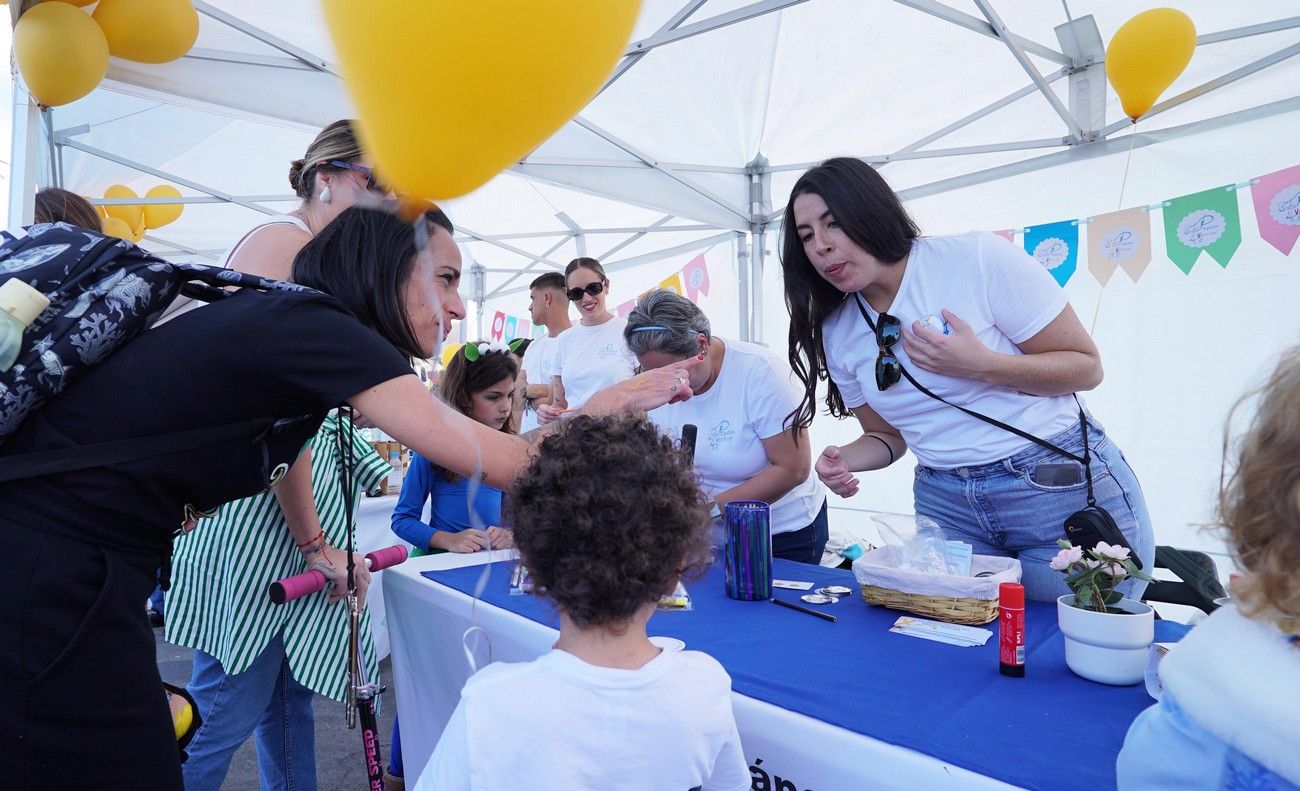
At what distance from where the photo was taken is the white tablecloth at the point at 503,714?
3.05 ft

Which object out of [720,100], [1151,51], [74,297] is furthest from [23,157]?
[1151,51]

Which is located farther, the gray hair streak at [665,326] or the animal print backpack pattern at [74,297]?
the gray hair streak at [665,326]

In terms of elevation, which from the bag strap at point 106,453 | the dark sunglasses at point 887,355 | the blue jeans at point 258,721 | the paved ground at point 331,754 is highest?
the dark sunglasses at point 887,355

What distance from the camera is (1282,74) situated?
3.24m

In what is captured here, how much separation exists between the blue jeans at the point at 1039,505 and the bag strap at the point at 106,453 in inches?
53.4

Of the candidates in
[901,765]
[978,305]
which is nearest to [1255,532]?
[901,765]

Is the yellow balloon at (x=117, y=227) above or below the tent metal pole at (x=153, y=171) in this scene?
below

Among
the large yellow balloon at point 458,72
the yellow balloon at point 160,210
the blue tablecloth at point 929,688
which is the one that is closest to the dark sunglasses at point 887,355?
the blue tablecloth at point 929,688

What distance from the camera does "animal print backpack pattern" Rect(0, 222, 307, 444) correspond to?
0.89 m

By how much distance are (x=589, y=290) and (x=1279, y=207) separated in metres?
3.18

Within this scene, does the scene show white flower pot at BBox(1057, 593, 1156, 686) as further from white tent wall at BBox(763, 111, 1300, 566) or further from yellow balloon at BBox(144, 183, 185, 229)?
yellow balloon at BBox(144, 183, 185, 229)

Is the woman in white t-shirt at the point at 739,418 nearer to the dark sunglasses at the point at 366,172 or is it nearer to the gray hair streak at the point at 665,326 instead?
the gray hair streak at the point at 665,326

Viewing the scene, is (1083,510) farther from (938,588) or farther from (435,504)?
(435,504)

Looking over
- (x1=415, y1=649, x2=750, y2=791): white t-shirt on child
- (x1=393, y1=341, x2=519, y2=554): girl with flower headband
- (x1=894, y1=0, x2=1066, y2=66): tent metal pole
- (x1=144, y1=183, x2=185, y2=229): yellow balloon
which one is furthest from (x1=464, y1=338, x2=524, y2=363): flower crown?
(x1=144, y1=183, x2=185, y2=229): yellow balloon
